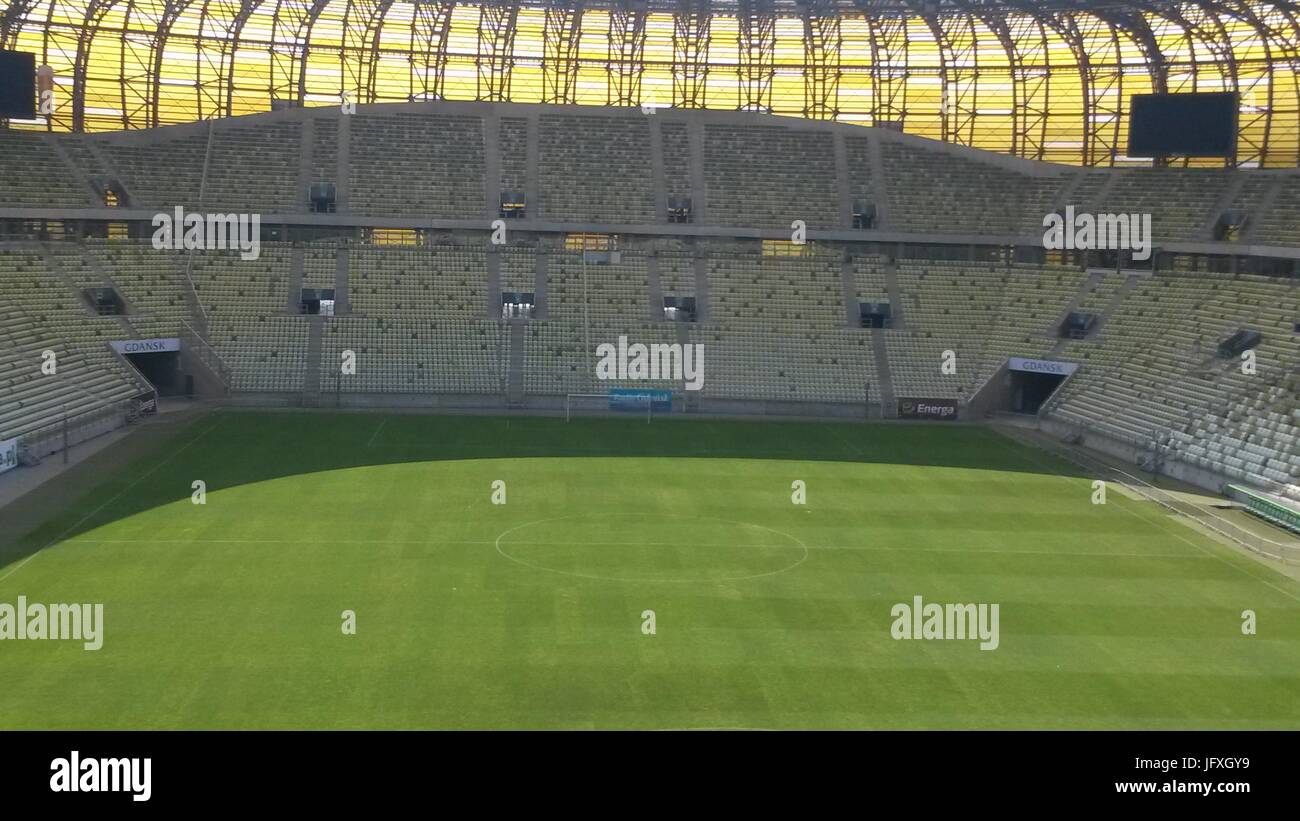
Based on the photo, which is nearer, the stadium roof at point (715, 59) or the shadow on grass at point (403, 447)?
the shadow on grass at point (403, 447)

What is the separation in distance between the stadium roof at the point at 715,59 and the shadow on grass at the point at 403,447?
23758 mm

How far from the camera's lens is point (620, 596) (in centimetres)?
2656

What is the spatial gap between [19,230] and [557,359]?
26201mm

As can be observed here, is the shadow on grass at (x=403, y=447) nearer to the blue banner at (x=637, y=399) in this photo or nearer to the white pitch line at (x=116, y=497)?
the white pitch line at (x=116, y=497)

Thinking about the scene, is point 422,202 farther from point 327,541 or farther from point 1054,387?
point 327,541

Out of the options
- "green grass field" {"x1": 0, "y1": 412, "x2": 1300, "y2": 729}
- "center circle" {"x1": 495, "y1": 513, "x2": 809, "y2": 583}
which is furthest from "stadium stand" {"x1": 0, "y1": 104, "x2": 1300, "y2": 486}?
"center circle" {"x1": 495, "y1": 513, "x2": 809, "y2": 583}

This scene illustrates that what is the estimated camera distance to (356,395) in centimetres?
5441

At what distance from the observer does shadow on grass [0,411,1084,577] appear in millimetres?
35031

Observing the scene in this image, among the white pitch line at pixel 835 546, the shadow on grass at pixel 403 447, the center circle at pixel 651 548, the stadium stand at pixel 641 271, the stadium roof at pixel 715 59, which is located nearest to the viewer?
the center circle at pixel 651 548

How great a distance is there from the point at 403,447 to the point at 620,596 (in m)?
19.5

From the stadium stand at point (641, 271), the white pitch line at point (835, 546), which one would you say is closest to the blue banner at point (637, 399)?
the stadium stand at point (641, 271)

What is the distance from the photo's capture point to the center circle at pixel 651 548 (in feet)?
94.2
